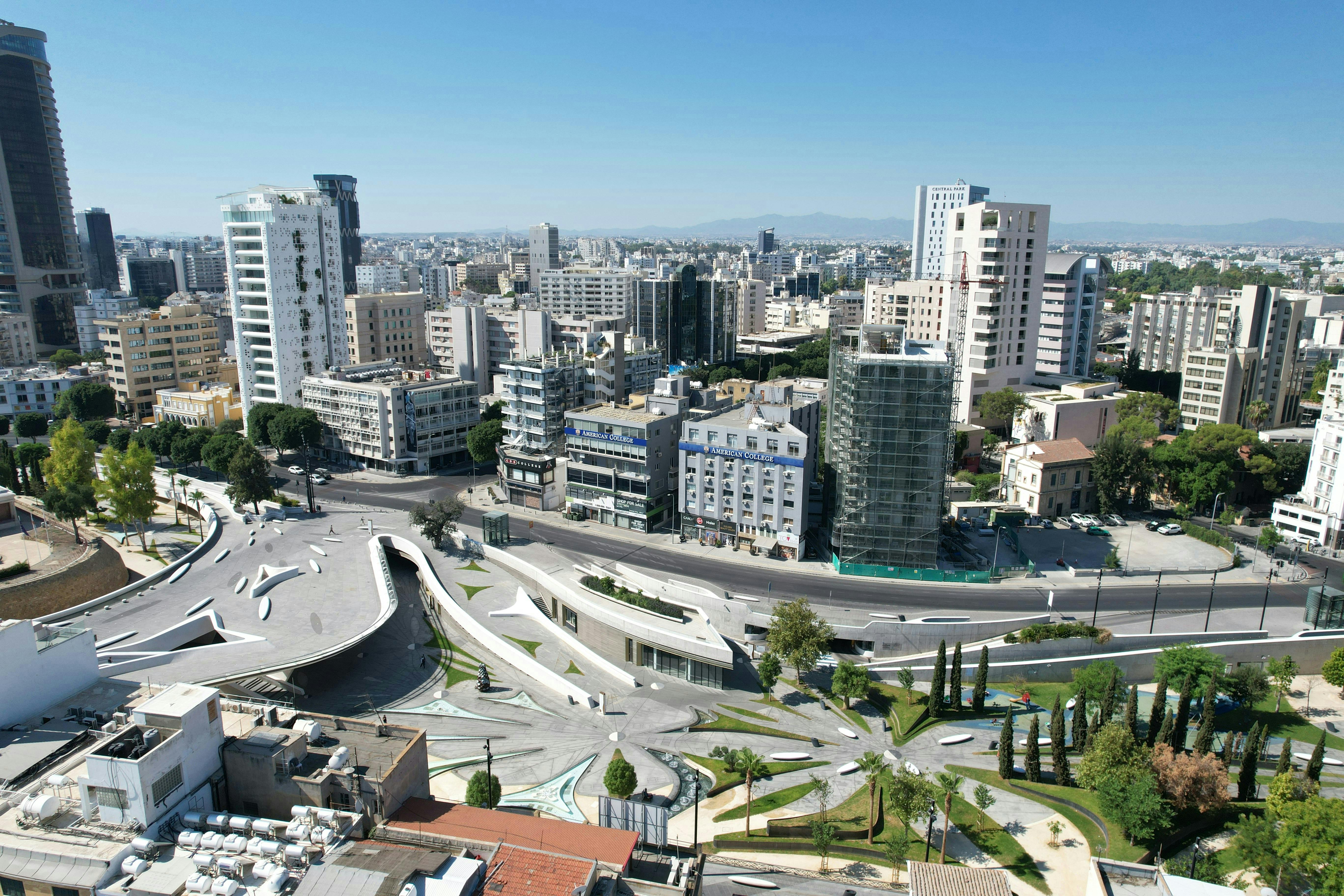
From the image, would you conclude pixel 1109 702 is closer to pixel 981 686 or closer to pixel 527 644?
pixel 981 686

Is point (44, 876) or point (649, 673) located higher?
point (44, 876)

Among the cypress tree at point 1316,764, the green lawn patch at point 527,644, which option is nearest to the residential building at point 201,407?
the green lawn patch at point 527,644

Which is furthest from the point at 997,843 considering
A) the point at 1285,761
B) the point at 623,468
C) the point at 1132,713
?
the point at 623,468

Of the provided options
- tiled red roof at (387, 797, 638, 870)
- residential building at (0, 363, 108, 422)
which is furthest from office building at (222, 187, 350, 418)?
tiled red roof at (387, 797, 638, 870)

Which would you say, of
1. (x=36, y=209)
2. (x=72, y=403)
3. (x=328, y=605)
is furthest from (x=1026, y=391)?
(x=36, y=209)

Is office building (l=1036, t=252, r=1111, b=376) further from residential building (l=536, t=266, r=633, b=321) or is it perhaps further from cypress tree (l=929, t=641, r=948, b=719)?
residential building (l=536, t=266, r=633, b=321)

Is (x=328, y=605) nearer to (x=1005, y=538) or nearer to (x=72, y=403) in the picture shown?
(x=1005, y=538)
